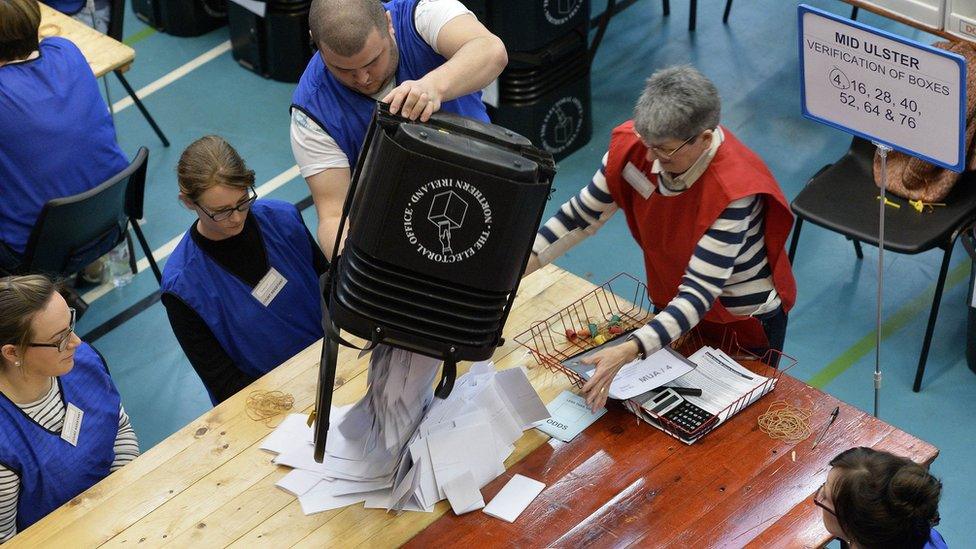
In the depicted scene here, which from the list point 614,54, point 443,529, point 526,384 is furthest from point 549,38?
point 443,529

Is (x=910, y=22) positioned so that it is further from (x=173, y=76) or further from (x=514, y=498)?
(x=173, y=76)

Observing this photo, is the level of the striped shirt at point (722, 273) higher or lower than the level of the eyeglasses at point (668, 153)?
lower

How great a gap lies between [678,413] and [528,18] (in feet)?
8.44

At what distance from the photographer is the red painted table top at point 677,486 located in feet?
9.23

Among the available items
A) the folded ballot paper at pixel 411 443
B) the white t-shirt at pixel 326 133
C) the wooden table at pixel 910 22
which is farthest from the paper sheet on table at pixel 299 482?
the wooden table at pixel 910 22

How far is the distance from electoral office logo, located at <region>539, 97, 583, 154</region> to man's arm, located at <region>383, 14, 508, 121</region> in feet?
7.86

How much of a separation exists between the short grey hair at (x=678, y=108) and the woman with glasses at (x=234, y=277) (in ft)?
4.04

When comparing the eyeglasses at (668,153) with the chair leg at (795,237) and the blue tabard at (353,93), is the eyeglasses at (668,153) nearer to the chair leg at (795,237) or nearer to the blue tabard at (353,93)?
the blue tabard at (353,93)

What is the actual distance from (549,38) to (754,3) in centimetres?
174

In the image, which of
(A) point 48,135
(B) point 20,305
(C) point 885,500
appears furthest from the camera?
(A) point 48,135

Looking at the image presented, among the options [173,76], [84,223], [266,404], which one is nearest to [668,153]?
[266,404]

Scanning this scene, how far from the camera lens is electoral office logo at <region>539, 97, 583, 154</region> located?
217 inches

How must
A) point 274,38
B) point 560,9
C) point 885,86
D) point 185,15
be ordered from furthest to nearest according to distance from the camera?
point 185,15 → point 274,38 → point 560,9 → point 885,86

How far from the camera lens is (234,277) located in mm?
3572
